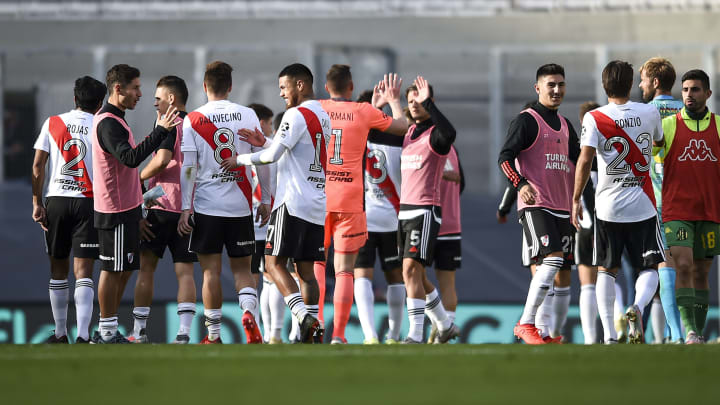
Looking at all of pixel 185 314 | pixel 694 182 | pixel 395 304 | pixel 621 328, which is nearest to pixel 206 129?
pixel 185 314

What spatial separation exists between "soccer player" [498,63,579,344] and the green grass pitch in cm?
83

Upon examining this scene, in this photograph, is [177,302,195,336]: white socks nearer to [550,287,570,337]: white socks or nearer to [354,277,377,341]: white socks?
Result: [354,277,377,341]: white socks

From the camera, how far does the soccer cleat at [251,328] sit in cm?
757

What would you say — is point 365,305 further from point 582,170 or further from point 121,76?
point 121,76

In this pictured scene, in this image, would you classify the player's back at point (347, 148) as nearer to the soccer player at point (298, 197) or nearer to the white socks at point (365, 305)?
the soccer player at point (298, 197)

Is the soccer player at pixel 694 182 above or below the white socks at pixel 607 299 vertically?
above

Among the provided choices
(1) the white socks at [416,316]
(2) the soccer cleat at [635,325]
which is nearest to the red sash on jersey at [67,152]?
(1) the white socks at [416,316]

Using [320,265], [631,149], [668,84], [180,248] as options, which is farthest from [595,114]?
[180,248]

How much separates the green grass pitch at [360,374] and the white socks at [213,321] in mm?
901

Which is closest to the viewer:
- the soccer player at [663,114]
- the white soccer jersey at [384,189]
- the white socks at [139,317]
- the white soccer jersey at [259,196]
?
the soccer player at [663,114]

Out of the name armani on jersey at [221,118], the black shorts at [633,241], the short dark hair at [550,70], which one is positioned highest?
the short dark hair at [550,70]

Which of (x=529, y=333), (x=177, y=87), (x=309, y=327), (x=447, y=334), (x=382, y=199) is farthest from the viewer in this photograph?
(x=382, y=199)

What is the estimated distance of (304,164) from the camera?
7742 millimetres

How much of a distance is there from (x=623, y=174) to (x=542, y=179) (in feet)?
1.77
